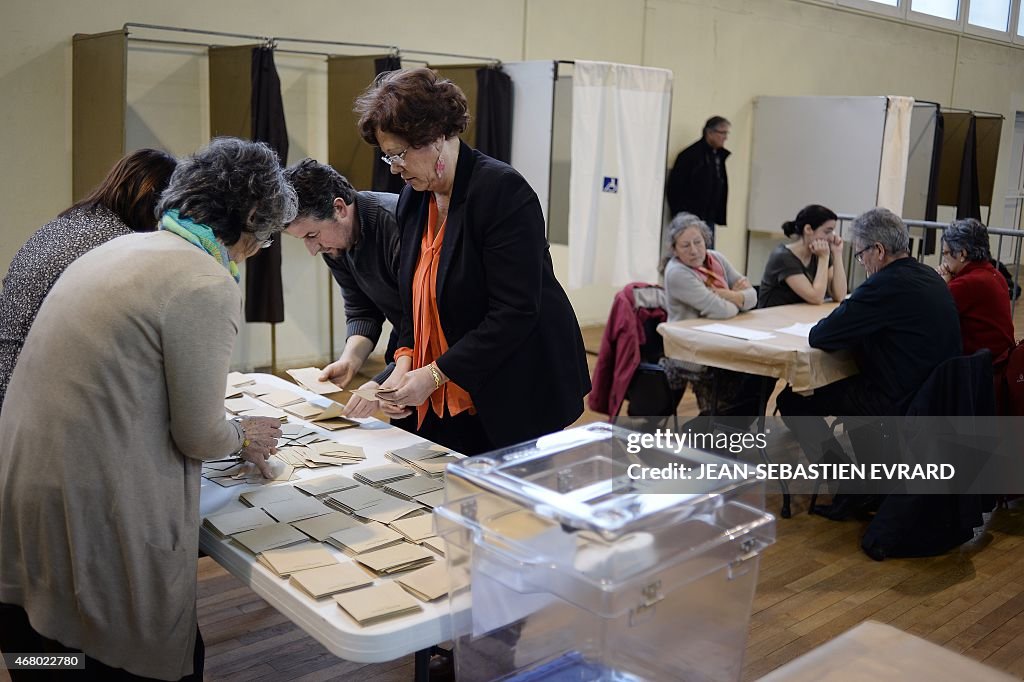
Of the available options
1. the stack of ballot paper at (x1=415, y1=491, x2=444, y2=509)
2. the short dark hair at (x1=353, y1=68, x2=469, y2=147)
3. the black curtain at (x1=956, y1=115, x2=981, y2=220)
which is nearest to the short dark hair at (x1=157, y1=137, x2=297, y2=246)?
the short dark hair at (x1=353, y1=68, x2=469, y2=147)

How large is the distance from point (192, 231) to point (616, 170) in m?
4.56

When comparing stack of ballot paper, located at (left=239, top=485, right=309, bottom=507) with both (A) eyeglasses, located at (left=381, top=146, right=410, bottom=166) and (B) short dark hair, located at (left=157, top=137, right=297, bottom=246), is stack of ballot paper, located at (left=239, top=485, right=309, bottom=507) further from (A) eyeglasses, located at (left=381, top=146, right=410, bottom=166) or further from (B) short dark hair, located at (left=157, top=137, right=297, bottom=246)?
(A) eyeglasses, located at (left=381, top=146, right=410, bottom=166)

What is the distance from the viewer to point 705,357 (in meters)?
3.69

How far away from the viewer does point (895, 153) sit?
7211 millimetres

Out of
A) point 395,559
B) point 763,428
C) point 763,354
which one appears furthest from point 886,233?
point 395,559

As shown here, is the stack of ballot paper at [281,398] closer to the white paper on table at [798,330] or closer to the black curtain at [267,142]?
the white paper on table at [798,330]

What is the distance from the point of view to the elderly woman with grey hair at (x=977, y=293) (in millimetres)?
3678

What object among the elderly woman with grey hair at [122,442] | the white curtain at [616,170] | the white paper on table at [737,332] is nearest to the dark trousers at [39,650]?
the elderly woman with grey hair at [122,442]

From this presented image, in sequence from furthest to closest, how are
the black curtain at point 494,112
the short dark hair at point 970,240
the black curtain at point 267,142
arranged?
the black curtain at point 494,112
the black curtain at point 267,142
the short dark hair at point 970,240

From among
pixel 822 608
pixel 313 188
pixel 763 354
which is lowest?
pixel 822 608

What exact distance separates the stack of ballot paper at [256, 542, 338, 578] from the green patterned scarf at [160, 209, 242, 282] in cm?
47

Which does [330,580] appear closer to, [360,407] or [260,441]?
[260,441]

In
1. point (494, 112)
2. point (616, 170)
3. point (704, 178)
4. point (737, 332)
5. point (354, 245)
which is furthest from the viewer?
point (704, 178)

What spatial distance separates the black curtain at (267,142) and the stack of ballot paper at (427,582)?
3575 millimetres
